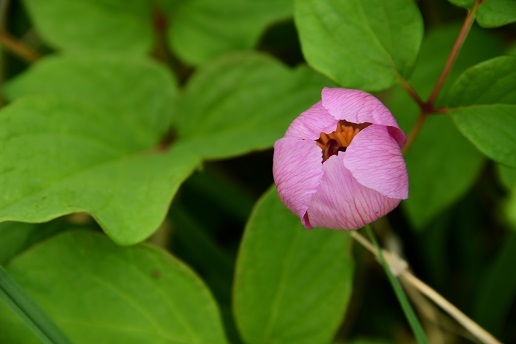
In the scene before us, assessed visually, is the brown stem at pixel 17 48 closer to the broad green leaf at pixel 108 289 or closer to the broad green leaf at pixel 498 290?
the broad green leaf at pixel 108 289

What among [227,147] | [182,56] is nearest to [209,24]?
[182,56]

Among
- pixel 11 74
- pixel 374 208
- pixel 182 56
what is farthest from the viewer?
pixel 11 74

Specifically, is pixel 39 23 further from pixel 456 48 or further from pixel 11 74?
pixel 456 48

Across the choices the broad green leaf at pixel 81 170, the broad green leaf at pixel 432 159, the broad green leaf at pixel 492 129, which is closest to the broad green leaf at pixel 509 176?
the broad green leaf at pixel 492 129

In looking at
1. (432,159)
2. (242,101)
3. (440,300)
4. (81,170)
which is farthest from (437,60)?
(81,170)

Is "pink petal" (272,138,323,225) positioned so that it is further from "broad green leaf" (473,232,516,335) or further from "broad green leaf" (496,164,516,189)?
"broad green leaf" (473,232,516,335)

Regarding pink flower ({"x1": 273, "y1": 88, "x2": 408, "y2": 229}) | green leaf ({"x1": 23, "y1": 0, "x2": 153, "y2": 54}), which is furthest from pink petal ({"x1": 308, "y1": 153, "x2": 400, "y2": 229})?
green leaf ({"x1": 23, "y1": 0, "x2": 153, "y2": 54})
